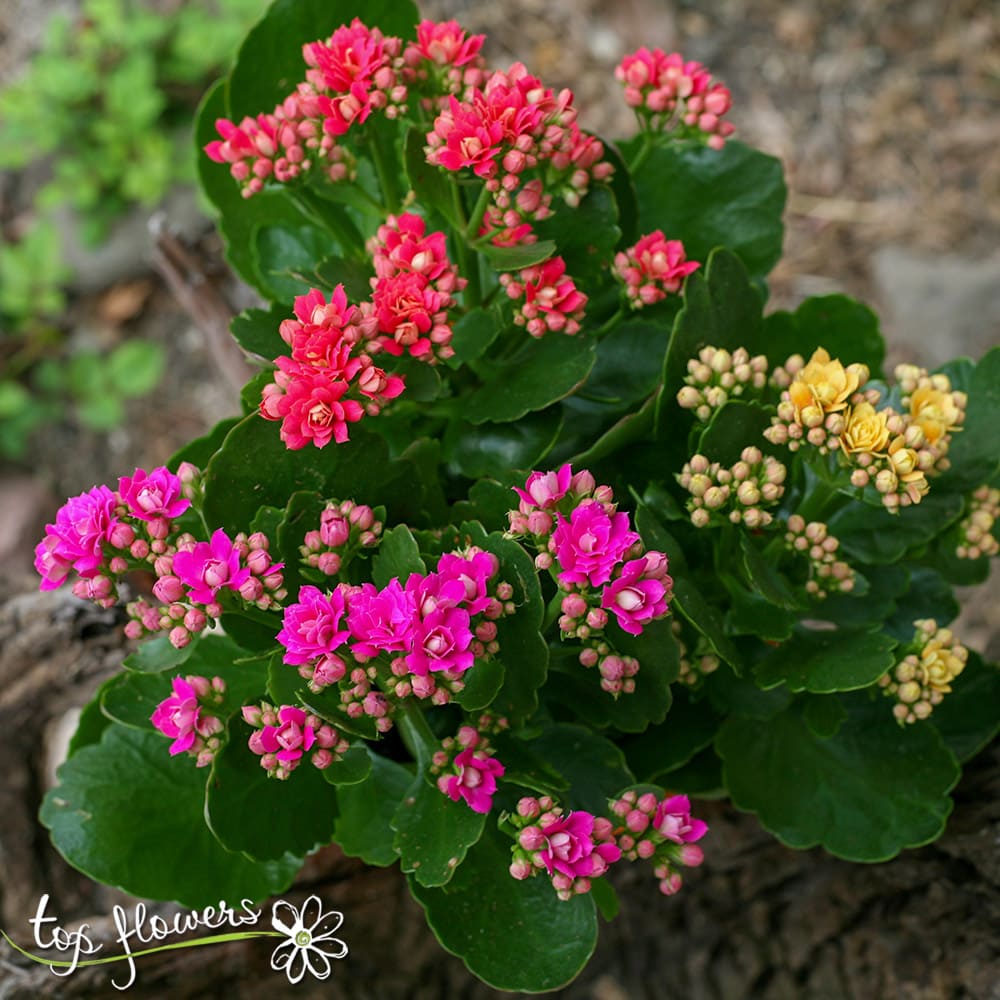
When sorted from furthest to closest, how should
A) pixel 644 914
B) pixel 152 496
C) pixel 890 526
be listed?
pixel 644 914 → pixel 890 526 → pixel 152 496

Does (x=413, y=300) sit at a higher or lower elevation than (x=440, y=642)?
higher

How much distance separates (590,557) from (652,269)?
36 cm

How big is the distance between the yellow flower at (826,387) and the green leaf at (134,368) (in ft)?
6.37

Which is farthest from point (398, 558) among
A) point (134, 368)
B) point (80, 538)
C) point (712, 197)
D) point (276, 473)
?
point (134, 368)

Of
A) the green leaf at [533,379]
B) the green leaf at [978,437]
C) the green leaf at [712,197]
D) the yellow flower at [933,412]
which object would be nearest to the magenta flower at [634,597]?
the green leaf at [533,379]

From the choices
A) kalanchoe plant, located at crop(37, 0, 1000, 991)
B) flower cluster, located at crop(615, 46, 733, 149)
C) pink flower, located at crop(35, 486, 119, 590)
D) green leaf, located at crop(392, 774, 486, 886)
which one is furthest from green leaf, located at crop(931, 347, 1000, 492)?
pink flower, located at crop(35, 486, 119, 590)

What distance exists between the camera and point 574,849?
88 cm

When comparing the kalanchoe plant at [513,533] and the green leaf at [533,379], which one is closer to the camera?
the kalanchoe plant at [513,533]

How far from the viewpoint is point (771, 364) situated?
127 cm

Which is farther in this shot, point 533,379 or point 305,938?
point 305,938

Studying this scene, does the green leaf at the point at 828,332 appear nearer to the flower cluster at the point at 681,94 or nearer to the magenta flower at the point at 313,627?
the flower cluster at the point at 681,94

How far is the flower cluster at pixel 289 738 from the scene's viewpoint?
0.86 meters

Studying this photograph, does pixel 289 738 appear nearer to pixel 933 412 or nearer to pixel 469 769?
pixel 469 769

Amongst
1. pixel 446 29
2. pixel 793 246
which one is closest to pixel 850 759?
pixel 446 29
